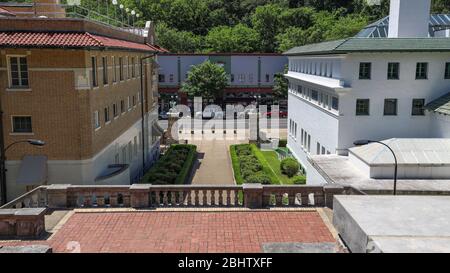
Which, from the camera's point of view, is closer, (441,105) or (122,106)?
(441,105)

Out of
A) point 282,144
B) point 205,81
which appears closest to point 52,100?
point 282,144

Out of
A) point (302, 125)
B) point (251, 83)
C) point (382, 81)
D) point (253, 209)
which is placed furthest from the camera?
point (251, 83)

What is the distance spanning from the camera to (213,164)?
4372 centimetres

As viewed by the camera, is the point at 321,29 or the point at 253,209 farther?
the point at 321,29

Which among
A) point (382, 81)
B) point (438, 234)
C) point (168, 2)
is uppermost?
point (168, 2)

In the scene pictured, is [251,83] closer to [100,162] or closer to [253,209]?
[100,162]

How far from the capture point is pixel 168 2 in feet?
382

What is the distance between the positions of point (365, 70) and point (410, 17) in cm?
706

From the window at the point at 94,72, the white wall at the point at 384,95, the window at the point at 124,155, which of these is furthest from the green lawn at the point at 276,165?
the window at the point at 94,72

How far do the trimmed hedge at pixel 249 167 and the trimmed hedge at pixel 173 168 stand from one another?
399cm

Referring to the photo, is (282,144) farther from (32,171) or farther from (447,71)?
(32,171)

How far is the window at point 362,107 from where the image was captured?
2977 centimetres
